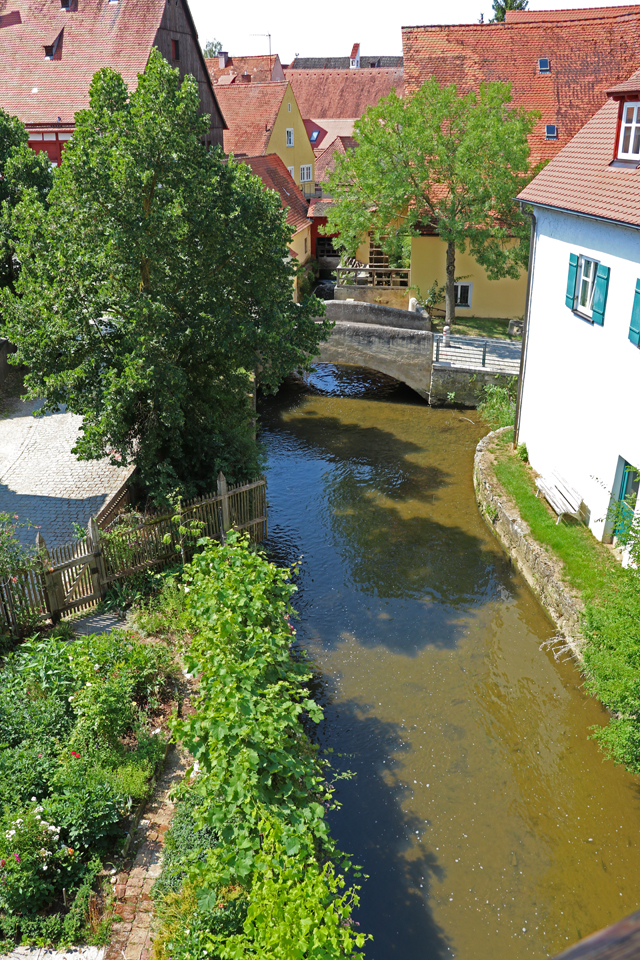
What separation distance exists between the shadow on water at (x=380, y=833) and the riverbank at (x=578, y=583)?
2926 mm

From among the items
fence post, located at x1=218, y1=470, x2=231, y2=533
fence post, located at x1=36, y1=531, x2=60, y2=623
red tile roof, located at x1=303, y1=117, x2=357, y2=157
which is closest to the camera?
fence post, located at x1=36, y1=531, x2=60, y2=623

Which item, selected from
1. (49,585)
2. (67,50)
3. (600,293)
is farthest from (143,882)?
(67,50)

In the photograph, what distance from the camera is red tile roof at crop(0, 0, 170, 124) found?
93.2ft

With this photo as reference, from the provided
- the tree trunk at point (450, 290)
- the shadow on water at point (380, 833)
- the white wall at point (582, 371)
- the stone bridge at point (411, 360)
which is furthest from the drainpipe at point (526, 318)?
the shadow on water at point (380, 833)

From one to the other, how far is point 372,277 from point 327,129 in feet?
97.1

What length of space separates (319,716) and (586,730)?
5185 mm

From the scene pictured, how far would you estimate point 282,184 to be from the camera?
3512 centimetres

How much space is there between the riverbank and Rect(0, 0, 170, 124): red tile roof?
22343 mm

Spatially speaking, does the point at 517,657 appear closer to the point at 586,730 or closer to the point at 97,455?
the point at 586,730

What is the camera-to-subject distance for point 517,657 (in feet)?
42.1

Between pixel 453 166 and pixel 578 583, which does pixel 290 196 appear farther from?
pixel 578 583

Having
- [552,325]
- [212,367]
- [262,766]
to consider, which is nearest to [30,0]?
[212,367]

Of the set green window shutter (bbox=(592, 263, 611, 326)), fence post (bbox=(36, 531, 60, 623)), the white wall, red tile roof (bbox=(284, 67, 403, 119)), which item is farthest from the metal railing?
red tile roof (bbox=(284, 67, 403, 119))

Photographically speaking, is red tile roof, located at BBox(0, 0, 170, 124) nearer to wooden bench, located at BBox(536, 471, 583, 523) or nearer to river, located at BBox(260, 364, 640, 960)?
river, located at BBox(260, 364, 640, 960)
